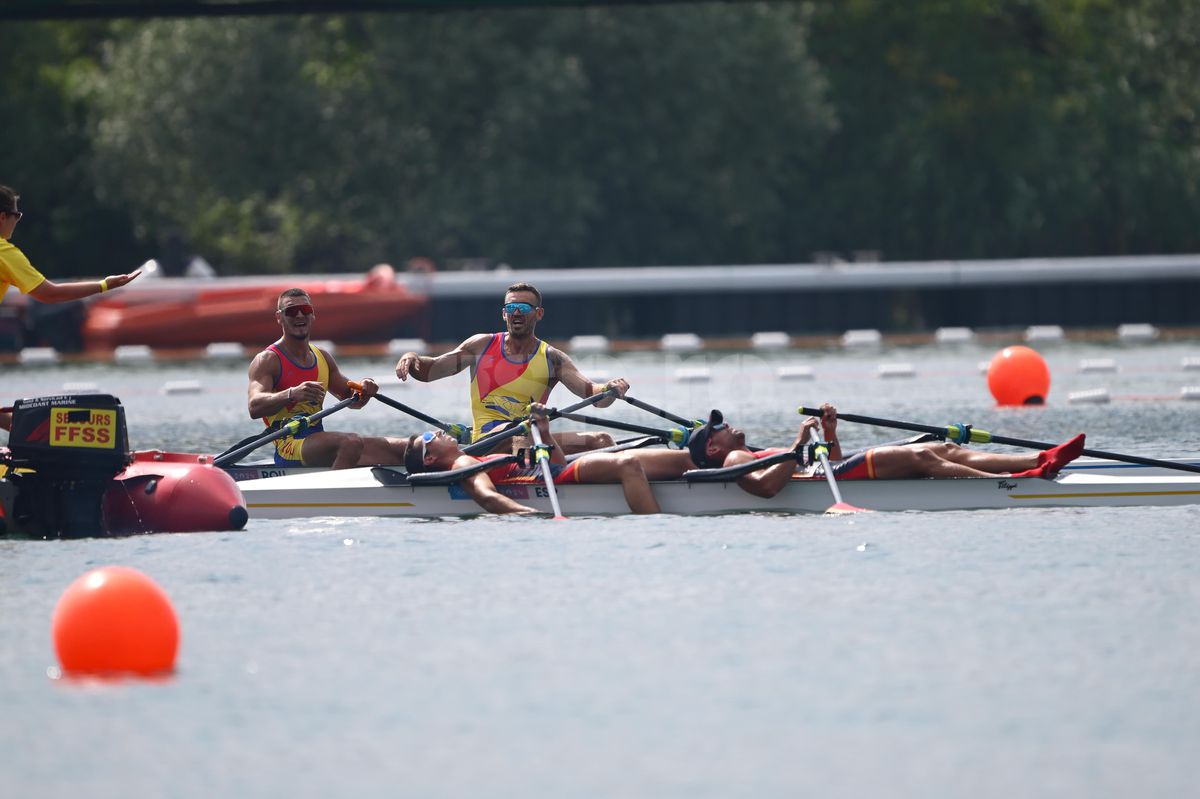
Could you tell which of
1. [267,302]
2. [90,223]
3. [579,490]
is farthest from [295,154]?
[579,490]

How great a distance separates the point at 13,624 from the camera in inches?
372

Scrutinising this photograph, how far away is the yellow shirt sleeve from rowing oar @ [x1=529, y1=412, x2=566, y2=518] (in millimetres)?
3107

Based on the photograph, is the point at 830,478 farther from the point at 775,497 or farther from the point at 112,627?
the point at 112,627

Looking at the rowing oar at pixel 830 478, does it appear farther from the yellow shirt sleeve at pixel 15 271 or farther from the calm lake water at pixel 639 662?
the yellow shirt sleeve at pixel 15 271

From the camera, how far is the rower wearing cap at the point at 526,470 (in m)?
12.6

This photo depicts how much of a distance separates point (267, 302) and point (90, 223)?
470 inches

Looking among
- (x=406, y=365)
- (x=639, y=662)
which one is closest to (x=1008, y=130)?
(x=406, y=365)

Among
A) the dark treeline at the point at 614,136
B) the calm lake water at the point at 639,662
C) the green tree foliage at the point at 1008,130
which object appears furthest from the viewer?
the green tree foliage at the point at 1008,130

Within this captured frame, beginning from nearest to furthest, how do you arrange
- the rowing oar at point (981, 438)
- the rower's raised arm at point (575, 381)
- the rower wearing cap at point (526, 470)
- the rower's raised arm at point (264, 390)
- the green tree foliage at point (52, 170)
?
1. the rower wearing cap at point (526, 470)
2. the rowing oar at point (981, 438)
3. the rower's raised arm at point (575, 381)
4. the rower's raised arm at point (264, 390)
5. the green tree foliage at point (52, 170)

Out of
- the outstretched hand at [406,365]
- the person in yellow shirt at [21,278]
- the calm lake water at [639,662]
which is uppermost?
the person in yellow shirt at [21,278]

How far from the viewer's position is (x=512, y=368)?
13336mm

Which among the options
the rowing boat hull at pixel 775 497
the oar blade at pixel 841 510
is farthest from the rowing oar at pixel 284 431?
the oar blade at pixel 841 510

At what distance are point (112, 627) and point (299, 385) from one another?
17.5 ft

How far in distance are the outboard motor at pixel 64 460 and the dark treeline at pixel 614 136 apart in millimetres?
28309
